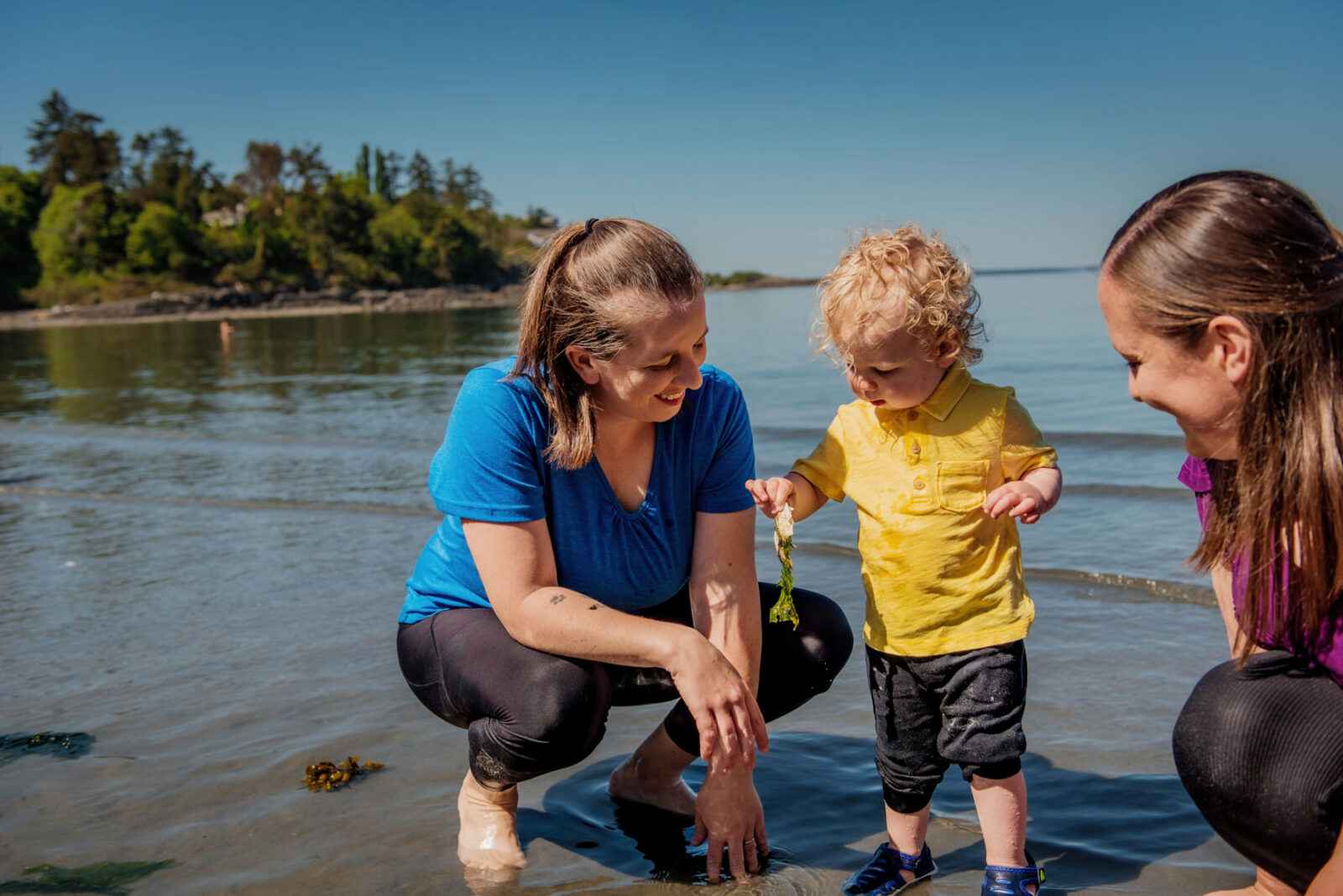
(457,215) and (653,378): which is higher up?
(457,215)

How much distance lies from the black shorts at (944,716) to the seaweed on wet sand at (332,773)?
5.16ft

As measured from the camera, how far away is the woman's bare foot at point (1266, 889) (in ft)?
6.48

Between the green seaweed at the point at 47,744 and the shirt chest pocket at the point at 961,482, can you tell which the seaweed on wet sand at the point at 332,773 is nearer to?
the green seaweed at the point at 47,744

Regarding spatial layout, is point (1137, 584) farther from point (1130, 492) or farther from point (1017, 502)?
point (1017, 502)

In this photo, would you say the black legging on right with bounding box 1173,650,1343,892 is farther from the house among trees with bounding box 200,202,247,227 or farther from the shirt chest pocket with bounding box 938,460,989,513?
the house among trees with bounding box 200,202,247,227

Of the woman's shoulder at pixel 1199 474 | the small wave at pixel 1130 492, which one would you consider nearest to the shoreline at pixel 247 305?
the small wave at pixel 1130 492

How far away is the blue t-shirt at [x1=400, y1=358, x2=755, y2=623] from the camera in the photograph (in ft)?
7.87

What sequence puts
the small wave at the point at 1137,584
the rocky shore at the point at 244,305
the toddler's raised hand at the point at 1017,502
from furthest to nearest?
the rocky shore at the point at 244,305
the small wave at the point at 1137,584
the toddler's raised hand at the point at 1017,502

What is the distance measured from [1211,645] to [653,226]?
3059 millimetres

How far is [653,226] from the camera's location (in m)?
2.39

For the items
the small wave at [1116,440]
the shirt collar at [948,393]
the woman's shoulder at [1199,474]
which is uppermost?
the shirt collar at [948,393]

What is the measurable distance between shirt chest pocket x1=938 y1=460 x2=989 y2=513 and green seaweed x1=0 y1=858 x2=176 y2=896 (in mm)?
2142

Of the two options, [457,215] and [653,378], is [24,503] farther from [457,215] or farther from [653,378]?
[457,215]

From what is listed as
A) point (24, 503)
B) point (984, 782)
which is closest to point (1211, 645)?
point (984, 782)
